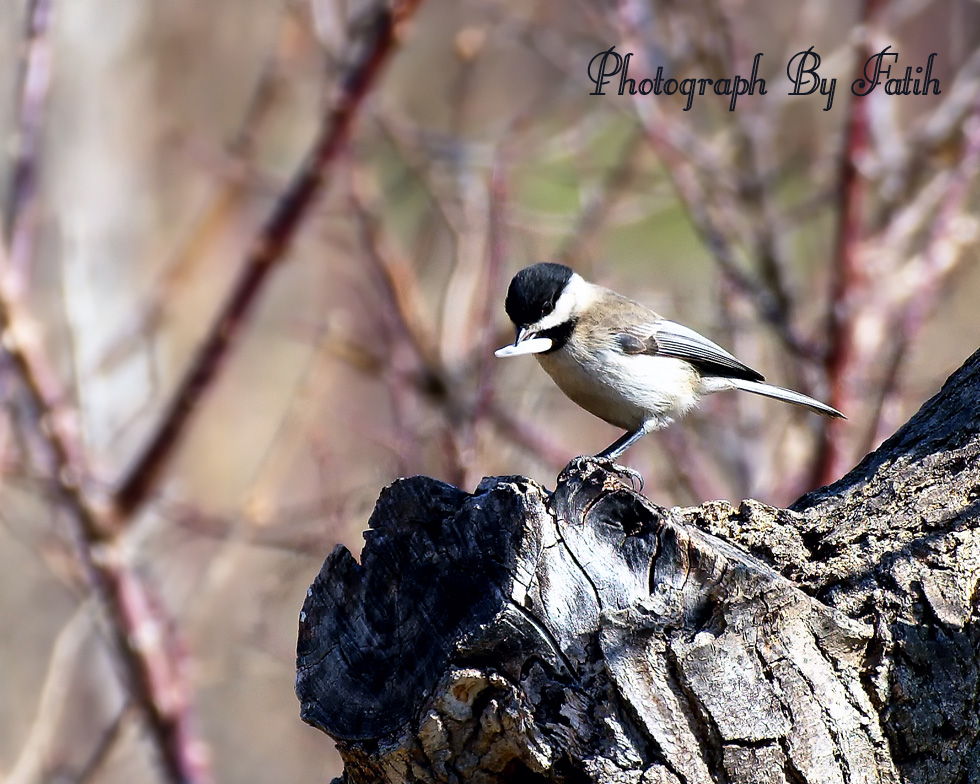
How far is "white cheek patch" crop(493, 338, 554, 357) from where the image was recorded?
306 cm

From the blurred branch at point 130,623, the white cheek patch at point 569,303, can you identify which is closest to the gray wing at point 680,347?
the white cheek patch at point 569,303

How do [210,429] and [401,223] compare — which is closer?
[210,429]

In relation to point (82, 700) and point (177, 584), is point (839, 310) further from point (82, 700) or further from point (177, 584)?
point (82, 700)

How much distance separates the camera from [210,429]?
→ 27.6ft

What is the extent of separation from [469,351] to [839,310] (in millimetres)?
1483

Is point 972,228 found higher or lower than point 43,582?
higher

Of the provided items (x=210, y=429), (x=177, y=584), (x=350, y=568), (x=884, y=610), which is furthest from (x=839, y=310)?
(x=210, y=429)

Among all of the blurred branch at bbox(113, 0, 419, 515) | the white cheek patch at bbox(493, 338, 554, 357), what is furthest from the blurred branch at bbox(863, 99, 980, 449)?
the blurred branch at bbox(113, 0, 419, 515)

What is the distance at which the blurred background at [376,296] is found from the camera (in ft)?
12.8

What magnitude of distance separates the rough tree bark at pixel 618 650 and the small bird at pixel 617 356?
1.40 meters

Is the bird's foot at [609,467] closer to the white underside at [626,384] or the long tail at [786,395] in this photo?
the white underside at [626,384]

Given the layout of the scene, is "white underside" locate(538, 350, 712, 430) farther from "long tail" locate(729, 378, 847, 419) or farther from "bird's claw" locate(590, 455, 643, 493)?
"bird's claw" locate(590, 455, 643, 493)

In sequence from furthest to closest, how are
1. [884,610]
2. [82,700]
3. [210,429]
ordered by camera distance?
[210,429] < [82,700] < [884,610]

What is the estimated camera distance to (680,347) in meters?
3.63
